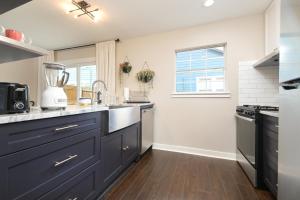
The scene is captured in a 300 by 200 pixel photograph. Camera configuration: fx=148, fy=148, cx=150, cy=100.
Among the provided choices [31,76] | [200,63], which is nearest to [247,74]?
[200,63]

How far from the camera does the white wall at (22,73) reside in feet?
13.3

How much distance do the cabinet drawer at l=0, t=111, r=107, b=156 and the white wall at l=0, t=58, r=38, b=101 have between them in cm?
435

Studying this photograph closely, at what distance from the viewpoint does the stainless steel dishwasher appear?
8.51 ft

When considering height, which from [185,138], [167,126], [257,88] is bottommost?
[185,138]

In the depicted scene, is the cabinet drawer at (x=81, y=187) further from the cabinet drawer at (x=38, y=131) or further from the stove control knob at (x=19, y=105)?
the stove control knob at (x=19, y=105)

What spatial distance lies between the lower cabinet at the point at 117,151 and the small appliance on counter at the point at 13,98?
77 cm

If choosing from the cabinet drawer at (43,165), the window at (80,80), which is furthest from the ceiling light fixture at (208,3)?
the window at (80,80)

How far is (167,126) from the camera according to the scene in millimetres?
3096

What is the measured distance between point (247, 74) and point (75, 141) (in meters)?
2.74

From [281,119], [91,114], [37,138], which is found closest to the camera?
[37,138]

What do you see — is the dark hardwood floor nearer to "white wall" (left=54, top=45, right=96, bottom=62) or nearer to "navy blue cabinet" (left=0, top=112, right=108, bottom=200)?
"navy blue cabinet" (left=0, top=112, right=108, bottom=200)

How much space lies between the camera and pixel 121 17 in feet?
8.91

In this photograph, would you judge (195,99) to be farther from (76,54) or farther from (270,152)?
(76,54)

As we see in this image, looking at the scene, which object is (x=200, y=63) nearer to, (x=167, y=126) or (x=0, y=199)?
(x=167, y=126)
